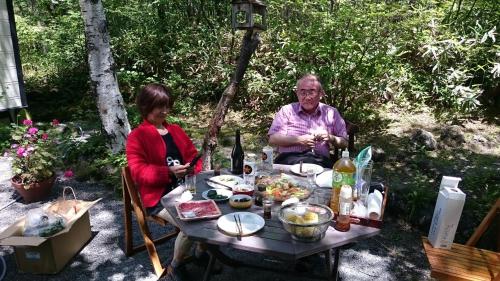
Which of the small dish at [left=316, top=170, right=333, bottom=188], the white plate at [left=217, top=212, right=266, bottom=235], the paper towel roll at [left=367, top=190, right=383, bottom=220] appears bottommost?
the white plate at [left=217, top=212, right=266, bottom=235]

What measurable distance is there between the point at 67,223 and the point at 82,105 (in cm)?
560

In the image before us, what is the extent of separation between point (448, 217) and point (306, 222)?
102 centimetres

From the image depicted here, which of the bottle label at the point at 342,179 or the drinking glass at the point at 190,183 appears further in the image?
the drinking glass at the point at 190,183

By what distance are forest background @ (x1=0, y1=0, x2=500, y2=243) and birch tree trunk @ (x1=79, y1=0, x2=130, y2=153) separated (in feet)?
1.03

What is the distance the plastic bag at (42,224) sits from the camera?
8.82ft

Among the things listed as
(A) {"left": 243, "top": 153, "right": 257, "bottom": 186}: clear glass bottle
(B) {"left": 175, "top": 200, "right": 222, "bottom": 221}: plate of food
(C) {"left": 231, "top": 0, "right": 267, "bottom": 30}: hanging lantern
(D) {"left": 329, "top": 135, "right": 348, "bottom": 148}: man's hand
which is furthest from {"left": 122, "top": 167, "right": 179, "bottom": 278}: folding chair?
(C) {"left": 231, "top": 0, "right": 267, "bottom": 30}: hanging lantern


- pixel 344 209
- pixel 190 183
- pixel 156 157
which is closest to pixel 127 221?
pixel 156 157

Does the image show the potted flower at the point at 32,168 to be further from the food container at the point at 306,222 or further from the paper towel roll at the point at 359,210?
the paper towel roll at the point at 359,210

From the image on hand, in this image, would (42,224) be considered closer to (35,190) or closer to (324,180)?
(35,190)

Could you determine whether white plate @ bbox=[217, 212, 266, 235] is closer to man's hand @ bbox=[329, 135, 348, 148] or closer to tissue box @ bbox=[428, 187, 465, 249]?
tissue box @ bbox=[428, 187, 465, 249]

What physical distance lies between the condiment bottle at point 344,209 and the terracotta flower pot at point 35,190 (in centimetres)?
340

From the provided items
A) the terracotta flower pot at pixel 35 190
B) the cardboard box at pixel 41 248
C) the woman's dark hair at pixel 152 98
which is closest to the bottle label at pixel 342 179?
the woman's dark hair at pixel 152 98

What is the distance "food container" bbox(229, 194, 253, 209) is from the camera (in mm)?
2021

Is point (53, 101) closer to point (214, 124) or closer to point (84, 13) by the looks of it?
point (84, 13)
